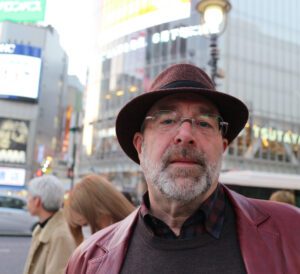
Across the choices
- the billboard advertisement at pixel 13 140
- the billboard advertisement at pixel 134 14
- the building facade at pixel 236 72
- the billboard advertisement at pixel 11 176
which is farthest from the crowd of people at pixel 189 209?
the billboard advertisement at pixel 13 140

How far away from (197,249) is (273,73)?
4812 centimetres

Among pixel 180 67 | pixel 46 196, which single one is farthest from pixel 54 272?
pixel 180 67

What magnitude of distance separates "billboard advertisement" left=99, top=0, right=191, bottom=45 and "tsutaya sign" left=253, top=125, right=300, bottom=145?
14926 millimetres

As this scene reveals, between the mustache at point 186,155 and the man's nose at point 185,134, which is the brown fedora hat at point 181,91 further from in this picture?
the mustache at point 186,155

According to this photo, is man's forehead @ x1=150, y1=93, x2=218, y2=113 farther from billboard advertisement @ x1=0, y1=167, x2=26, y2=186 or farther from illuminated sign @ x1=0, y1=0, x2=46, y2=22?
illuminated sign @ x1=0, y1=0, x2=46, y2=22

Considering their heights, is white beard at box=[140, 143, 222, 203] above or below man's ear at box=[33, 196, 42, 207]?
above

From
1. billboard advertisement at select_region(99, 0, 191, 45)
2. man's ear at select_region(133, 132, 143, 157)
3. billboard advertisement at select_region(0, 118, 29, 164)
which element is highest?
billboard advertisement at select_region(99, 0, 191, 45)

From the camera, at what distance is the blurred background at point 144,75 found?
1689 inches

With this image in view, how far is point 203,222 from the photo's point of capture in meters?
1.72

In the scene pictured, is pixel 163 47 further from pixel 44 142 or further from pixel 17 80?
pixel 44 142

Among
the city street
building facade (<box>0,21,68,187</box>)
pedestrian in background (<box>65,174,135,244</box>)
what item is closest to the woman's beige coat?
pedestrian in background (<box>65,174,135,244</box>)

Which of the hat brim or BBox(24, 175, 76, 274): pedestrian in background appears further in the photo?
BBox(24, 175, 76, 274): pedestrian in background

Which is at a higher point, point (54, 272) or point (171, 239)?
point (171, 239)

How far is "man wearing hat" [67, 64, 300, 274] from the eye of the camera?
1597 mm
